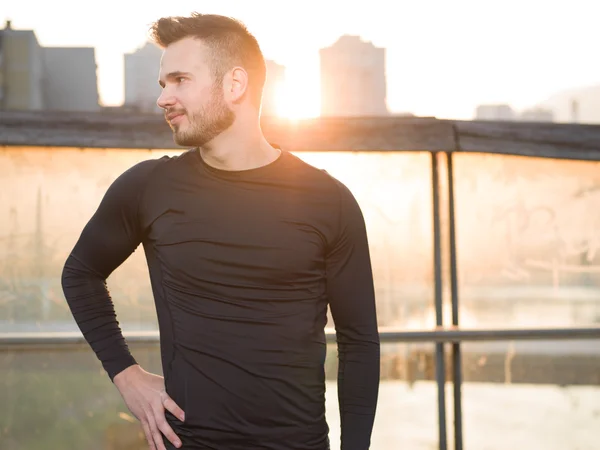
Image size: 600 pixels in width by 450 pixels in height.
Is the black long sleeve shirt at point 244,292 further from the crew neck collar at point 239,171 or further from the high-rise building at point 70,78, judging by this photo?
the high-rise building at point 70,78

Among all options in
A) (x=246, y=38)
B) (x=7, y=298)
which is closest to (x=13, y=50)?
(x=7, y=298)

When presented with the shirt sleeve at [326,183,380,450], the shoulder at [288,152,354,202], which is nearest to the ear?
the shoulder at [288,152,354,202]

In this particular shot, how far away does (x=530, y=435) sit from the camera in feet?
12.2

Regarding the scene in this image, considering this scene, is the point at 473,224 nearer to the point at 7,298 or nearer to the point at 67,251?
the point at 67,251

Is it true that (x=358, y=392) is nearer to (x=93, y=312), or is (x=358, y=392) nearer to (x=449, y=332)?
(x=93, y=312)

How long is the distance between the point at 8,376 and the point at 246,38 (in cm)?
241

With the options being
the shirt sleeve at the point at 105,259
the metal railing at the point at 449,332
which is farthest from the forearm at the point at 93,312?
the metal railing at the point at 449,332

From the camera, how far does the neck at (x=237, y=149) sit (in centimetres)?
192

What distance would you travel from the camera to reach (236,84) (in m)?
1.92

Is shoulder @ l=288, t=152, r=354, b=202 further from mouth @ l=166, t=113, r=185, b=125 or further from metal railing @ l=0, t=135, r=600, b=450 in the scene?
metal railing @ l=0, t=135, r=600, b=450

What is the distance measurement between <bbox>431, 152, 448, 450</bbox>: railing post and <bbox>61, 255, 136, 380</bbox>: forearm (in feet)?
6.81

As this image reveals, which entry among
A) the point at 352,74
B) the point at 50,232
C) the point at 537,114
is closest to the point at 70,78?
the point at 50,232

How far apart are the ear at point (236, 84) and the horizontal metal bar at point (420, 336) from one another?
179 cm

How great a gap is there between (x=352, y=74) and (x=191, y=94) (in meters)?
62.3
